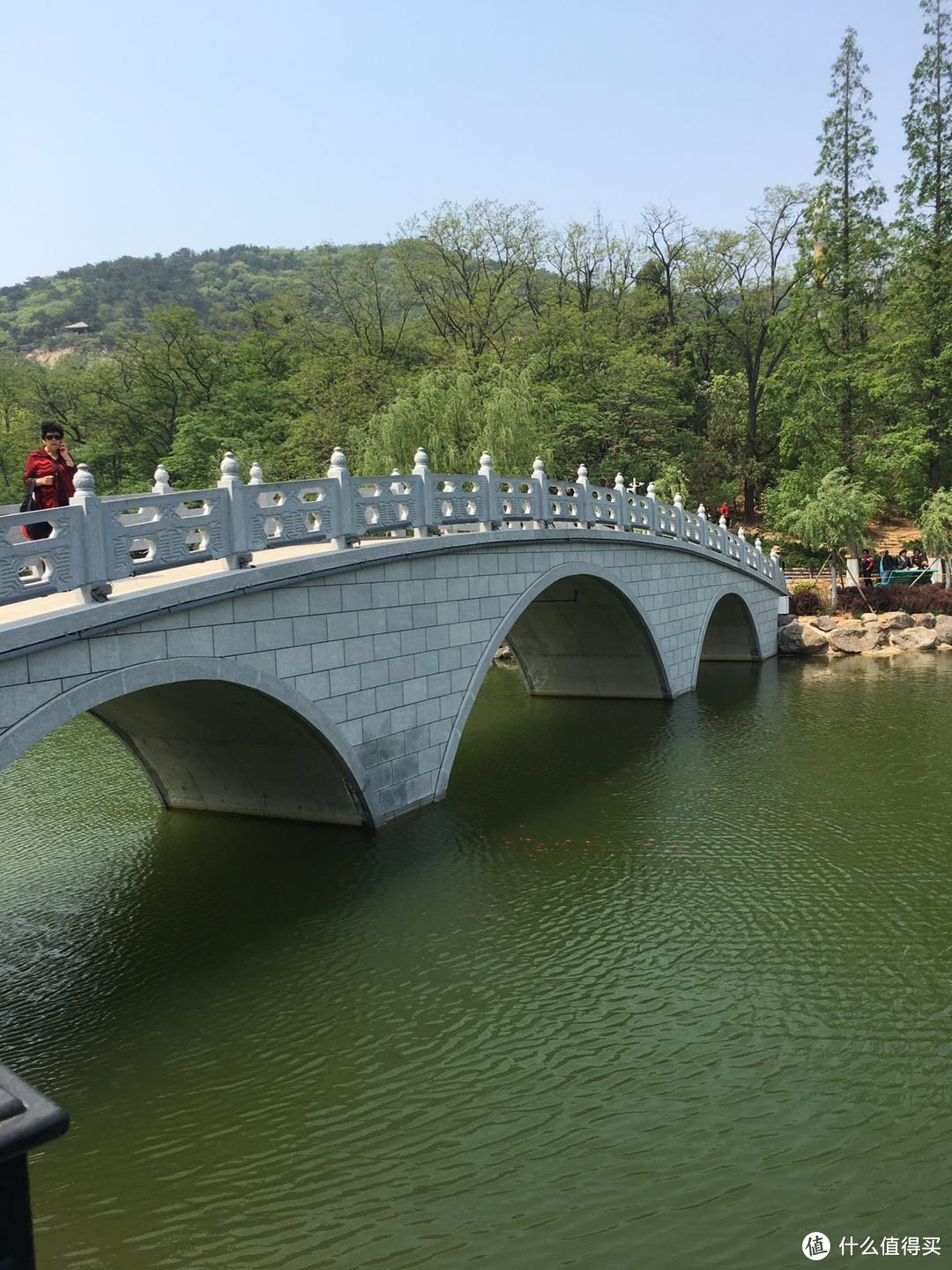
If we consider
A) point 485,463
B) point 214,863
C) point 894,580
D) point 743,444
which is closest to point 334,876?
point 214,863

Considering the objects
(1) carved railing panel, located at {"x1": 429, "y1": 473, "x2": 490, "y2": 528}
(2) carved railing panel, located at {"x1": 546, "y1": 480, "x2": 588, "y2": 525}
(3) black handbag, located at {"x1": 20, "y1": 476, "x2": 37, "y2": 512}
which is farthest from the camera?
(2) carved railing panel, located at {"x1": 546, "y1": 480, "x2": 588, "y2": 525}

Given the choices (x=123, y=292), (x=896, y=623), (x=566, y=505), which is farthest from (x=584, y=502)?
(x=123, y=292)

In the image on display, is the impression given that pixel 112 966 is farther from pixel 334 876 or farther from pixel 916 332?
pixel 916 332

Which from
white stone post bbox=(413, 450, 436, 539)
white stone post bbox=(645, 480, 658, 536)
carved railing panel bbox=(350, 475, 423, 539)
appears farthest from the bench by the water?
carved railing panel bbox=(350, 475, 423, 539)

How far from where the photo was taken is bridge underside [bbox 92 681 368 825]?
9289 mm

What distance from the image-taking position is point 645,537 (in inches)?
653

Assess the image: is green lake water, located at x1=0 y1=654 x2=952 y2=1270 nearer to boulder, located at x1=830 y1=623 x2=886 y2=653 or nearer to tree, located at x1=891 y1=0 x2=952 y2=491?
boulder, located at x1=830 y1=623 x2=886 y2=653

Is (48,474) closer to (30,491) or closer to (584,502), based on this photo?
(30,491)

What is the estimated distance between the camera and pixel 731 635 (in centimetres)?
2286

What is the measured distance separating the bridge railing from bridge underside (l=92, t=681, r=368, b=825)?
1.44 meters

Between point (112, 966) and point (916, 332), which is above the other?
point (916, 332)

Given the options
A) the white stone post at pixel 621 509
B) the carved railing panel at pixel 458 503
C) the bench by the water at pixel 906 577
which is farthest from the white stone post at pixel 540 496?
the bench by the water at pixel 906 577

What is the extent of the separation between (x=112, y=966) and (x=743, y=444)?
3402cm

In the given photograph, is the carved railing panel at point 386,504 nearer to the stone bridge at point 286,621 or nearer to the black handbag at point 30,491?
the stone bridge at point 286,621
